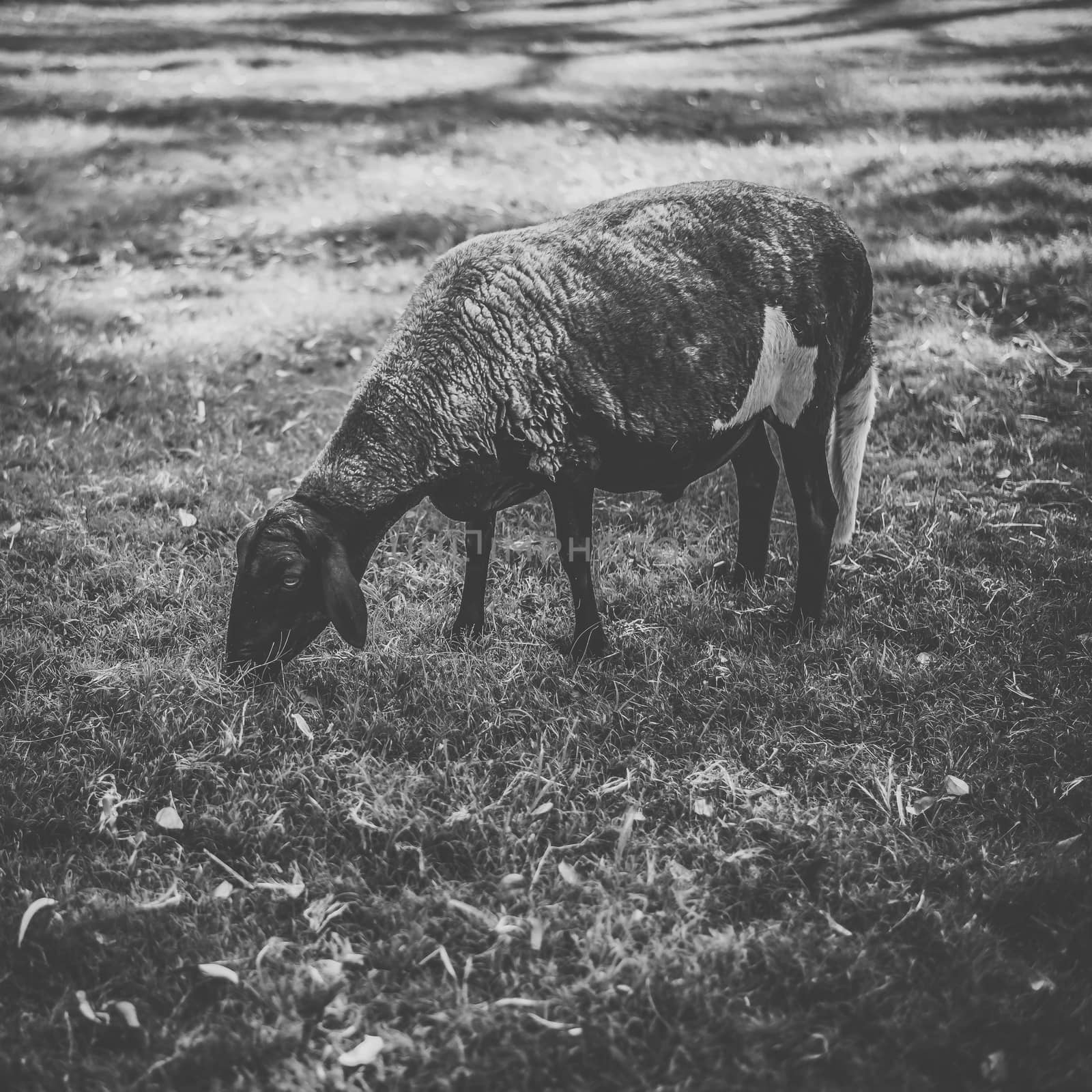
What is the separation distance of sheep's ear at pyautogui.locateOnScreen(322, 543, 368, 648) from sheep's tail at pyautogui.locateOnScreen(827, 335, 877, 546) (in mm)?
2133

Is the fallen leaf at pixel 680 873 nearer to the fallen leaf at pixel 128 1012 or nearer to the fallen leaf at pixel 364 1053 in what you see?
the fallen leaf at pixel 364 1053

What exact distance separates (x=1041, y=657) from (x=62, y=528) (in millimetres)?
4721

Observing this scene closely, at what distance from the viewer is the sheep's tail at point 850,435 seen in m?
4.04

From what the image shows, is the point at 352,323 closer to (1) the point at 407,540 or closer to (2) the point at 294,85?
(1) the point at 407,540

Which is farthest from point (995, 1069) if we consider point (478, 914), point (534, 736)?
point (534, 736)

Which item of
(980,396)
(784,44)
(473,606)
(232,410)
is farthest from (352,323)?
(784,44)

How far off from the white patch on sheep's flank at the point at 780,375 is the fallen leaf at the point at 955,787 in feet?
4.88

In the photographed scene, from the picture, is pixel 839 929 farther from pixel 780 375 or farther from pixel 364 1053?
pixel 780 375

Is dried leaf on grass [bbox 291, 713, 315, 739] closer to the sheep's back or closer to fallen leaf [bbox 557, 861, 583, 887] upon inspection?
fallen leaf [bbox 557, 861, 583, 887]

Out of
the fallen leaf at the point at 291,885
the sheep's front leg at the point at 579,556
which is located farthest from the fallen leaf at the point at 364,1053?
the sheep's front leg at the point at 579,556

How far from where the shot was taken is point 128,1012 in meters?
2.56

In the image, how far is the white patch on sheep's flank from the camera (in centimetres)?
359

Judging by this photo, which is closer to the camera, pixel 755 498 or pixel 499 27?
pixel 755 498

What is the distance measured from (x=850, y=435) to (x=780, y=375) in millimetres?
624
